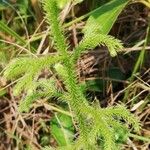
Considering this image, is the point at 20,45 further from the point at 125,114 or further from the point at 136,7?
the point at 125,114

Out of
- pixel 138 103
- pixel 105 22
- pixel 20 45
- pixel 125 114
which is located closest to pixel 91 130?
pixel 125 114

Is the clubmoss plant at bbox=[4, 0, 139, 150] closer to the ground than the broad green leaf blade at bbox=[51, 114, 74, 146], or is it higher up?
higher up

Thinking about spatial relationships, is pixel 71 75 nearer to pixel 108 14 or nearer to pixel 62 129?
pixel 108 14

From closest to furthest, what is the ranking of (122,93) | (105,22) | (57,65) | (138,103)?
(57,65) < (105,22) < (138,103) < (122,93)

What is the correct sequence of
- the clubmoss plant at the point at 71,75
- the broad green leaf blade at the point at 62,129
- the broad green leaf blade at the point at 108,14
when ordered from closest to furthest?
the clubmoss plant at the point at 71,75 → the broad green leaf blade at the point at 108,14 → the broad green leaf blade at the point at 62,129

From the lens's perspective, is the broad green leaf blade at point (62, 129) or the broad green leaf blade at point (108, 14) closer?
the broad green leaf blade at point (108, 14)

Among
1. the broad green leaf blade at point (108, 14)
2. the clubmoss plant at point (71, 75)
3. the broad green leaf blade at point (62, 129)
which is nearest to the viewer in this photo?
the clubmoss plant at point (71, 75)

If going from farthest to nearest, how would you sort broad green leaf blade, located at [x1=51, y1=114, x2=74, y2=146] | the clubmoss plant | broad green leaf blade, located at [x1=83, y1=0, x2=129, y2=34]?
1. broad green leaf blade, located at [x1=51, y1=114, x2=74, y2=146]
2. broad green leaf blade, located at [x1=83, y1=0, x2=129, y2=34]
3. the clubmoss plant

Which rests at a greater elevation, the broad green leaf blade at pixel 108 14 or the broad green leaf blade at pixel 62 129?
the broad green leaf blade at pixel 108 14

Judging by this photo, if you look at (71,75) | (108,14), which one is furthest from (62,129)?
(71,75)

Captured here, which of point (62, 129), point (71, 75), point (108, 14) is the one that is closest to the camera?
Answer: point (71, 75)

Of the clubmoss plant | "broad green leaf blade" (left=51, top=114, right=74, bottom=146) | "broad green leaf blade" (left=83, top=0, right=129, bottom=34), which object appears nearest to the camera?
the clubmoss plant
